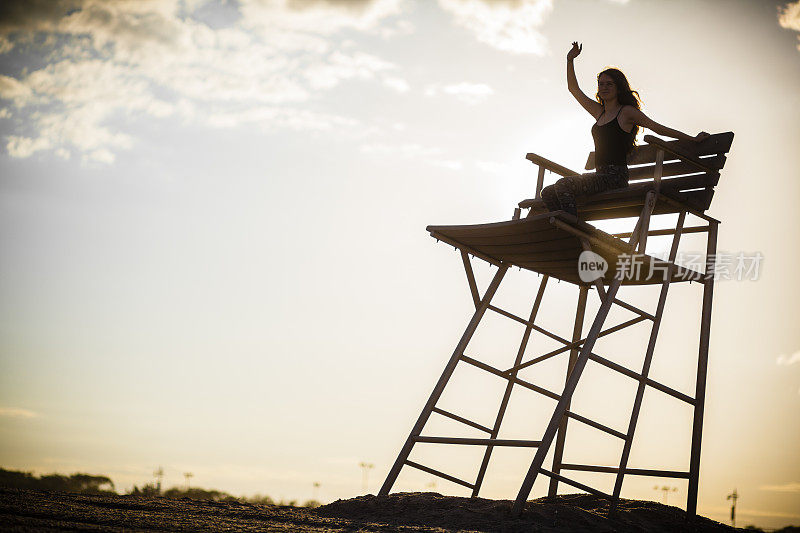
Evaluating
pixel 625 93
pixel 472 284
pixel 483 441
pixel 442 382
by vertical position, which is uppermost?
pixel 625 93

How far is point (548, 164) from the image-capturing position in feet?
23.8

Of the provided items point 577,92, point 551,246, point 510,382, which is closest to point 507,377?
point 510,382

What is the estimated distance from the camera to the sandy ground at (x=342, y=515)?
4672mm

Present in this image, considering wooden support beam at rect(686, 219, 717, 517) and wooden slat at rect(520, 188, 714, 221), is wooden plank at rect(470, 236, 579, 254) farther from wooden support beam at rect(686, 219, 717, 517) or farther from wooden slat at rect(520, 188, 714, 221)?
wooden support beam at rect(686, 219, 717, 517)

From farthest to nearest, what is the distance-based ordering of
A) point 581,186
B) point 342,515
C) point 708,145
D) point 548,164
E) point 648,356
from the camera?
point 548,164
point 708,145
point 581,186
point 648,356
point 342,515

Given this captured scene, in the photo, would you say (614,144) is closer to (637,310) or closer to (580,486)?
(637,310)

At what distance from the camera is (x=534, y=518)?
17.6ft

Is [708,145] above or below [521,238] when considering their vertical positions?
above

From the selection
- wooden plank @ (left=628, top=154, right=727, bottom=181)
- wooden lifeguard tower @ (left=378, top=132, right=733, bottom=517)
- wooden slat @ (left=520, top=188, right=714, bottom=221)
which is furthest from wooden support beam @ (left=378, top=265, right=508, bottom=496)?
wooden plank @ (left=628, top=154, right=727, bottom=181)

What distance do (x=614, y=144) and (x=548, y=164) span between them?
2.56 feet

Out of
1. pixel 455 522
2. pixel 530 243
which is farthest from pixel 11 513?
pixel 530 243

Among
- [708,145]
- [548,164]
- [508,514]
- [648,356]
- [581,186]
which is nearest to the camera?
[508,514]

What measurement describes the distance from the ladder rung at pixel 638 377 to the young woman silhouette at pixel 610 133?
1248 millimetres

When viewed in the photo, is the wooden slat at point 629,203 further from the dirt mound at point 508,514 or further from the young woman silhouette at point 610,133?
the dirt mound at point 508,514
